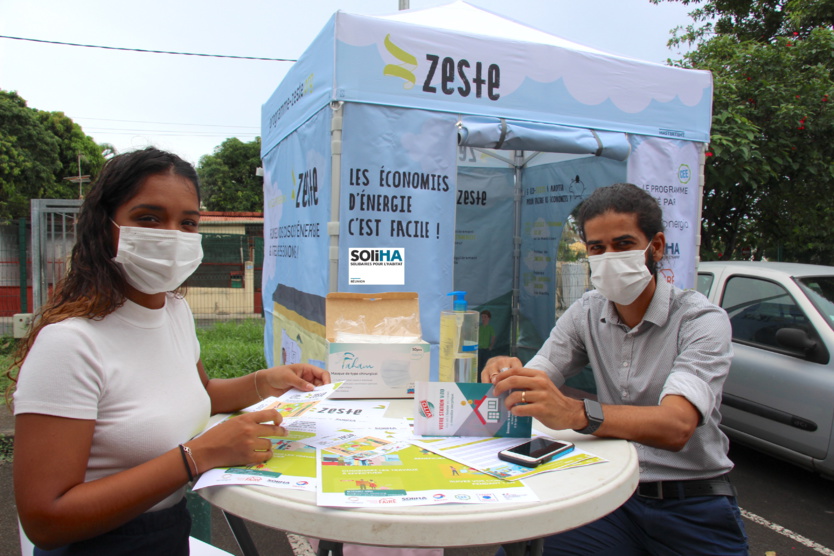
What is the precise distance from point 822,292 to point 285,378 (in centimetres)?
389

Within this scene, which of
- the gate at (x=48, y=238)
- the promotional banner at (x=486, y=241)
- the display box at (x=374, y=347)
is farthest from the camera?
the gate at (x=48, y=238)

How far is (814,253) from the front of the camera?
34.7 ft

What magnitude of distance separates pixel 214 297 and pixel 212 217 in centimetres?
515

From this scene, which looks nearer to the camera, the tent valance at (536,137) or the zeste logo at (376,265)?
the zeste logo at (376,265)

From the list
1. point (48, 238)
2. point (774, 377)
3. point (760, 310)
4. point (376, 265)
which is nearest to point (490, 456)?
point (376, 265)

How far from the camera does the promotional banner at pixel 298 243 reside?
3.49 metres

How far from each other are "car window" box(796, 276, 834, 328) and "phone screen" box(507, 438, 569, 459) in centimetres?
312

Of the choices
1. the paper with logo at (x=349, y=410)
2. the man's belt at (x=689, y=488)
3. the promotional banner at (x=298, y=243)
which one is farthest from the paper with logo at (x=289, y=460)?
the promotional banner at (x=298, y=243)

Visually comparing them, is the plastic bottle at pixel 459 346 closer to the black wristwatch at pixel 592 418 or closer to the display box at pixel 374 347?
the display box at pixel 374 347

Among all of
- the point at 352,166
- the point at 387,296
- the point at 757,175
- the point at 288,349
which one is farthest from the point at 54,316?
the point at 757,175

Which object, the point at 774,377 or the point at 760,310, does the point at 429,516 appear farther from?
the point at 760,310

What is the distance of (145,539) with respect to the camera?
51.0 inches

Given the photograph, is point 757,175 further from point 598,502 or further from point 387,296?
point 598,502

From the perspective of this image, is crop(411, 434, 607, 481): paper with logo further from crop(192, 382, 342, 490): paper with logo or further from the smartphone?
crop(192, 382, 342, 490): paper with logo
